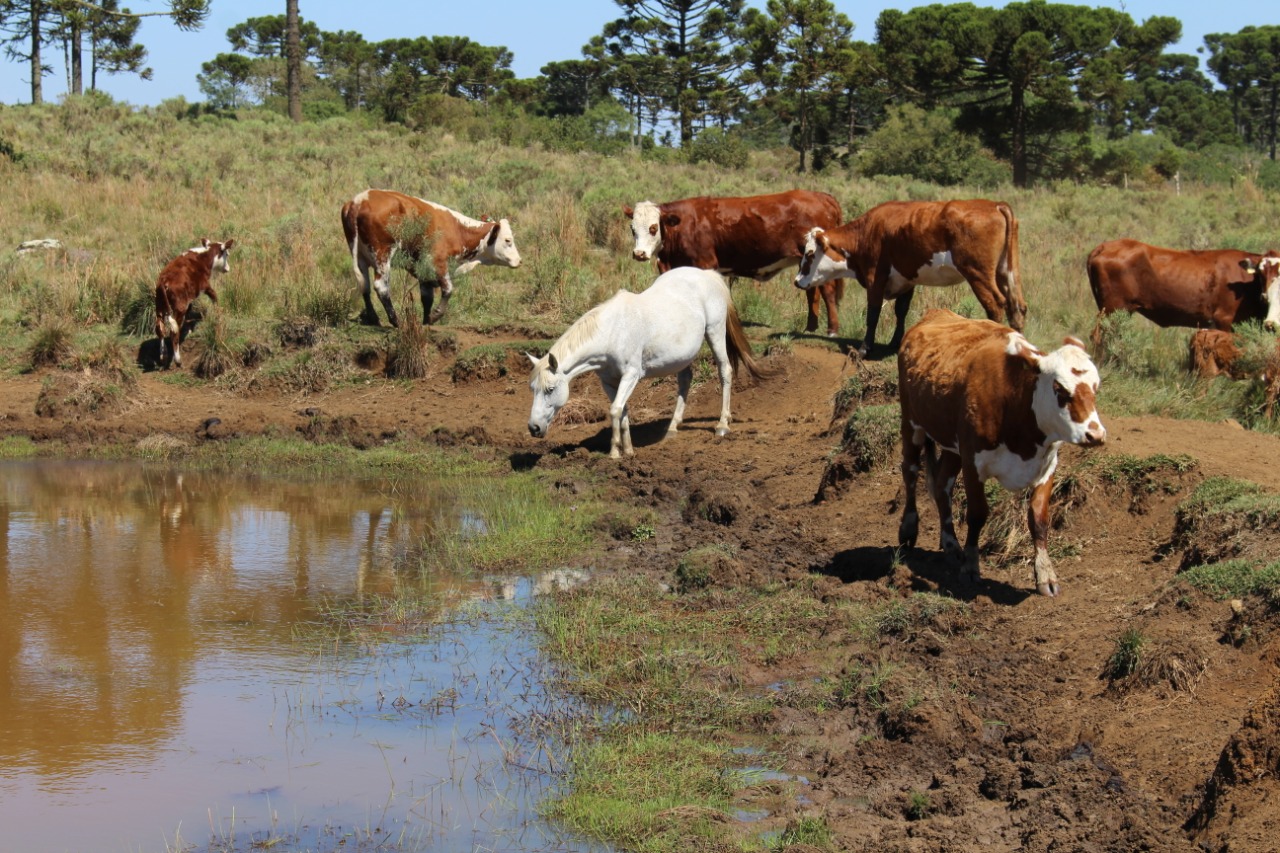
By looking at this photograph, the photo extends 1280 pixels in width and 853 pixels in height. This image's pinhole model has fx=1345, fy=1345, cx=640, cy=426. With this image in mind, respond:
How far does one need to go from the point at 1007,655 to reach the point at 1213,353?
830cm

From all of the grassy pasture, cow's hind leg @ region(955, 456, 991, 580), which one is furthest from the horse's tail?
cow's hind leg @ region(955, 456, 991, 580)

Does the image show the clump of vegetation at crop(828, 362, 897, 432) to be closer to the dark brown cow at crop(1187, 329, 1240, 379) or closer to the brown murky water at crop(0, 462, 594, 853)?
the dark brown cow at crop(1187, 329, 1240, 379)

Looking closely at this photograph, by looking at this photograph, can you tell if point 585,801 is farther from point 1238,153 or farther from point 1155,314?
point 1238,153

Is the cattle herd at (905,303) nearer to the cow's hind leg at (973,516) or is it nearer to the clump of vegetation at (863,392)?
the cow's hind leg at (973,516)

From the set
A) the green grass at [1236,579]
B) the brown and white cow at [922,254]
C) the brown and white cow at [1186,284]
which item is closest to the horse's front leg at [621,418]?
the brown and white cow at [922,254]

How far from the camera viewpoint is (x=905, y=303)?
16141 mm

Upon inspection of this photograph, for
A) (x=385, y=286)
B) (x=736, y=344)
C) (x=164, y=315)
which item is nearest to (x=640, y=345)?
(x=736, y=344)

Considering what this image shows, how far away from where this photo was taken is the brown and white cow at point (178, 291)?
55.6ft

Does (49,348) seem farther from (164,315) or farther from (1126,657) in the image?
(1126,657)

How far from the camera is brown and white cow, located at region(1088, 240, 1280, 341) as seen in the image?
15.4 metres

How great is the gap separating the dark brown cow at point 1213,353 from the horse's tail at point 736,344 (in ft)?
15.3

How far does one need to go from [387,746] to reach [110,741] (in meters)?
1.35

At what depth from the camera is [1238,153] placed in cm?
6294

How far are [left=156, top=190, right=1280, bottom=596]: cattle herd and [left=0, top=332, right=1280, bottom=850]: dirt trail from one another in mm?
549
